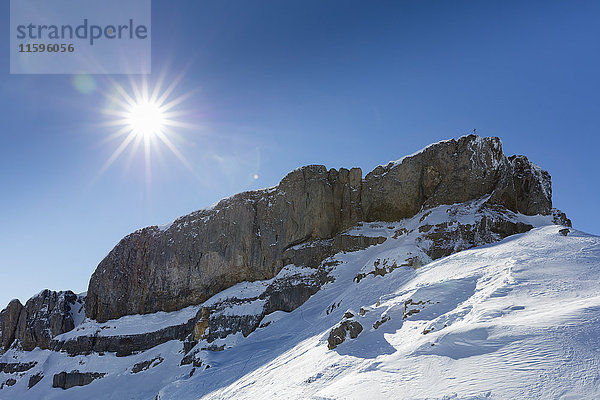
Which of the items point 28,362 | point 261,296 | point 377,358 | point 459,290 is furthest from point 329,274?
point 28,362

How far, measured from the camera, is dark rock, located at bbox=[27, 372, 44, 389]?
191 feet

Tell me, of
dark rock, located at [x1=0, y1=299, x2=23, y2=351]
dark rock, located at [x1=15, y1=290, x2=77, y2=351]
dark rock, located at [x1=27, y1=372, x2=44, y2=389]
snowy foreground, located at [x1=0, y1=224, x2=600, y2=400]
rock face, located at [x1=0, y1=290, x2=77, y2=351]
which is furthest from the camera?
dark rock, located at [x1=0, y1=299, x2=23, y2=351]

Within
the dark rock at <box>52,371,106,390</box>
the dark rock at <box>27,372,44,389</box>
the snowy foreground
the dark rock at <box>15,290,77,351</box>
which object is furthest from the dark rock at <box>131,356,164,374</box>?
the dark rock at <box>15,290,77,351</box>

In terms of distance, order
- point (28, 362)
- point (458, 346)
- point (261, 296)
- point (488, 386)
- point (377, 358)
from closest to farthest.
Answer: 1. point (488, 386)
2. point (458, 346)
3. point (377, 358)
4. point (261, 296)
5. point (28, 362)

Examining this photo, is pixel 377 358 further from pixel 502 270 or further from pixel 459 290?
pixel 502 270

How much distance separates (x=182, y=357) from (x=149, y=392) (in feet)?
17.5

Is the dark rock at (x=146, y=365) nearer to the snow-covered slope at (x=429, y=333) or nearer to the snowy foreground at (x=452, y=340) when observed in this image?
the snow-covered slope at (x=429, y=333)

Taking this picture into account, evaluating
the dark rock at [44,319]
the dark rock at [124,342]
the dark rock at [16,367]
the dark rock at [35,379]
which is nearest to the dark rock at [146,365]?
the dark rock at [124,342]

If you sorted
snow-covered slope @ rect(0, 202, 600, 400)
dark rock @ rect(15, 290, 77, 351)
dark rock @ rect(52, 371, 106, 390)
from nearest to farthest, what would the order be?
1. snow-covered slope @ rect(0, 202, 600, 400)
2. dark rock @ rect(52, 371, 106, 390)
3. dark rock @ rect(15, 290, 77, 351)

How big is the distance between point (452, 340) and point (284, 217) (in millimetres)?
38997

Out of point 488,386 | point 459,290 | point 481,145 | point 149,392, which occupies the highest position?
point 481,145

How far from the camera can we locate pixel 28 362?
2525 inches

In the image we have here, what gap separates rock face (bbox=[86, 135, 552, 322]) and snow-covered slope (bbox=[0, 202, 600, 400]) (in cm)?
298

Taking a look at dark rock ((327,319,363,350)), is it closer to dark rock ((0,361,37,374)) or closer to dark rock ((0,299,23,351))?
dark rock ((0,361,37,374))
